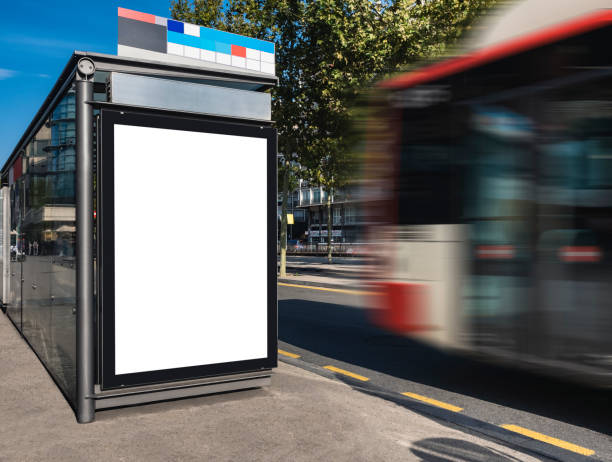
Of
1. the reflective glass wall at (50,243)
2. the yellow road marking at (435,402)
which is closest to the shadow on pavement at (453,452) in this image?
the yellow road marking at (435,402)

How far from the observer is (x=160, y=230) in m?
4.45

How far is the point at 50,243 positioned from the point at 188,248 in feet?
6.85

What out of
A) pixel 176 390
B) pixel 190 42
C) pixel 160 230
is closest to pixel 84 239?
pixel 160 230

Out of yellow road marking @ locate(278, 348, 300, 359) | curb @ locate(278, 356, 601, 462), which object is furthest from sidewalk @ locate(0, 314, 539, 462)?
yellow road marking @ locate(278, 348, 300, 359)

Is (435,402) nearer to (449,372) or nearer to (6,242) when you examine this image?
(449,372)

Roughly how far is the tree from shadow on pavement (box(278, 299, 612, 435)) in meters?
9.11

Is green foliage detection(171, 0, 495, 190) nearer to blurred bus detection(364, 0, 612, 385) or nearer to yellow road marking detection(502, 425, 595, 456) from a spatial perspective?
blurred bus detection(364, 0, 612, 385)

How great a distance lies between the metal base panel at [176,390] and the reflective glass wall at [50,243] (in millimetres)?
411

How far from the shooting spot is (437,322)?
5.72 metres

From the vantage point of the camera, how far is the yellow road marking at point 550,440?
3.99m

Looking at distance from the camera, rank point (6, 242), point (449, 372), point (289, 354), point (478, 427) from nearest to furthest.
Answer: point (478, 427), point (449, 372), point (289, 354), point (6, 242)

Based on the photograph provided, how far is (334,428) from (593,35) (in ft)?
12.7

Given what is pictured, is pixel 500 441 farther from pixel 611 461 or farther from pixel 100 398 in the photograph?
pixel 100 398

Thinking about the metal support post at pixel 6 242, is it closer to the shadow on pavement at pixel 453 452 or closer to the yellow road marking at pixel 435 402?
the yellow road marking at pixel 435 402
